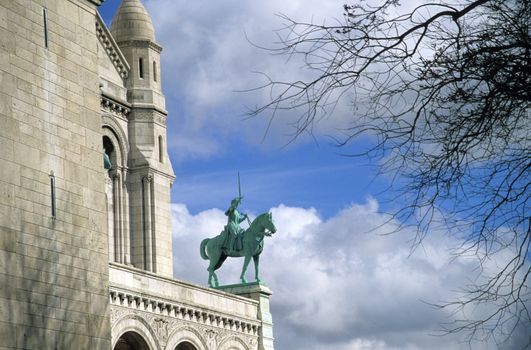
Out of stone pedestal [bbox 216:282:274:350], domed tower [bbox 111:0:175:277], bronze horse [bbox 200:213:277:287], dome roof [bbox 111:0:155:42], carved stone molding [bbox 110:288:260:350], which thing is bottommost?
carved stone molding [bbox 110:288:260:350]

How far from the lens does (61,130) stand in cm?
2236

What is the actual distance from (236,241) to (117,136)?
748 centimetres

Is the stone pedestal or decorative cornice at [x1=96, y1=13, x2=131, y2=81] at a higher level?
decorative cornice at [x1=96, y1=13, x2=131, y2=81]

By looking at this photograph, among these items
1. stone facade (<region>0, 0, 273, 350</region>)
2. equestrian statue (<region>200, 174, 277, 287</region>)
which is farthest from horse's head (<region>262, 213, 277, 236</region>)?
stone facade (<region>0, 0, 273, 350</region>)

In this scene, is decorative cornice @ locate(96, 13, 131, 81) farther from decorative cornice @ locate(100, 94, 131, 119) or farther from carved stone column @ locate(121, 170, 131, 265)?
carved stone column @ locate(121, 170, 131, 265)

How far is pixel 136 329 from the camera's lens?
4316 centimetres

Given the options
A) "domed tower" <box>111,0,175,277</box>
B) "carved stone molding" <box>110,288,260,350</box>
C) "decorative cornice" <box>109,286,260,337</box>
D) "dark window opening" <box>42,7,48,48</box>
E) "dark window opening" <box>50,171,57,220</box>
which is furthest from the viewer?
"domed tower" <box>111,0,175,277</box>

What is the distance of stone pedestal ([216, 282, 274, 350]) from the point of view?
5266cm

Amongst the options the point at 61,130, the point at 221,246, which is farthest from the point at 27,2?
the point at 221,246

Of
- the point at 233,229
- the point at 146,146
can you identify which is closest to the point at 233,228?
the point at 233,229

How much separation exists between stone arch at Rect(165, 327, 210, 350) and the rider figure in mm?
6011

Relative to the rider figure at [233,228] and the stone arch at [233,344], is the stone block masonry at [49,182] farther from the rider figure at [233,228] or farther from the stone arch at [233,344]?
the rider figure at [233,228]

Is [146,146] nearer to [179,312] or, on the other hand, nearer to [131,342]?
[179,312]

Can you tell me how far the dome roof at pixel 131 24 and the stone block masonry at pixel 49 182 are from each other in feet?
104
